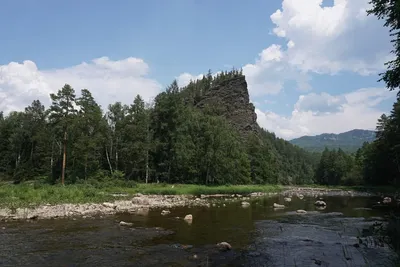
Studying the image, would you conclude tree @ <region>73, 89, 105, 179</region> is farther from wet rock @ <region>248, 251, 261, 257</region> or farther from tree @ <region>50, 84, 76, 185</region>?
wet rock @ <region>248, 251, 261, 257</region>

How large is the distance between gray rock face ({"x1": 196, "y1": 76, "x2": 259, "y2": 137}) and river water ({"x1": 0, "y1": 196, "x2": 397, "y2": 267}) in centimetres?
11414

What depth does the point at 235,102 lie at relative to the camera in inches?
5723

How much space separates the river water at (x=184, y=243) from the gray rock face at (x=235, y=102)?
114 metres

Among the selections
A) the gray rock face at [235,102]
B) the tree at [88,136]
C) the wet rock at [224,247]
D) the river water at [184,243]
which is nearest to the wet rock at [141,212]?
the river water at [184,243]

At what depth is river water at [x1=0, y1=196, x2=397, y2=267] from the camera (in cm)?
1393

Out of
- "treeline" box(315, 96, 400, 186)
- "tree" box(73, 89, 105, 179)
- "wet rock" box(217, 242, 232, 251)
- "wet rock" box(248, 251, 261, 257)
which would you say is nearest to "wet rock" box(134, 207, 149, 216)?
"wet rock" box(217, 242, 232, 251)

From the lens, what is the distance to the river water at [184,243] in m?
13.9

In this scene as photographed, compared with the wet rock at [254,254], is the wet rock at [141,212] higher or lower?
higher

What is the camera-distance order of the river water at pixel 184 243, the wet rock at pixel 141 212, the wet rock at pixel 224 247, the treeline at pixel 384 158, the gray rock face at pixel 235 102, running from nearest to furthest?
the river water at pixel 184 243, the wet rock at pixel 224 247, the wet rock at pixel 141 212, the treeline at pixel 384 158, the gray rock face at pixel 235 102

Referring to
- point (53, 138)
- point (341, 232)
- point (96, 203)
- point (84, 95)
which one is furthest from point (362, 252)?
point (53, 138)

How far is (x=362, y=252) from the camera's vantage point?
1536 centimetres

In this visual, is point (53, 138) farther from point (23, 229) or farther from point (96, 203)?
point (23, 229)

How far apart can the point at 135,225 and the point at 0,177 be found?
7260 centimetres

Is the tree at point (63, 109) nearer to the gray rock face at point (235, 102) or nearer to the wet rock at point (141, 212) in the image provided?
the wet rock at point (141, 212)
